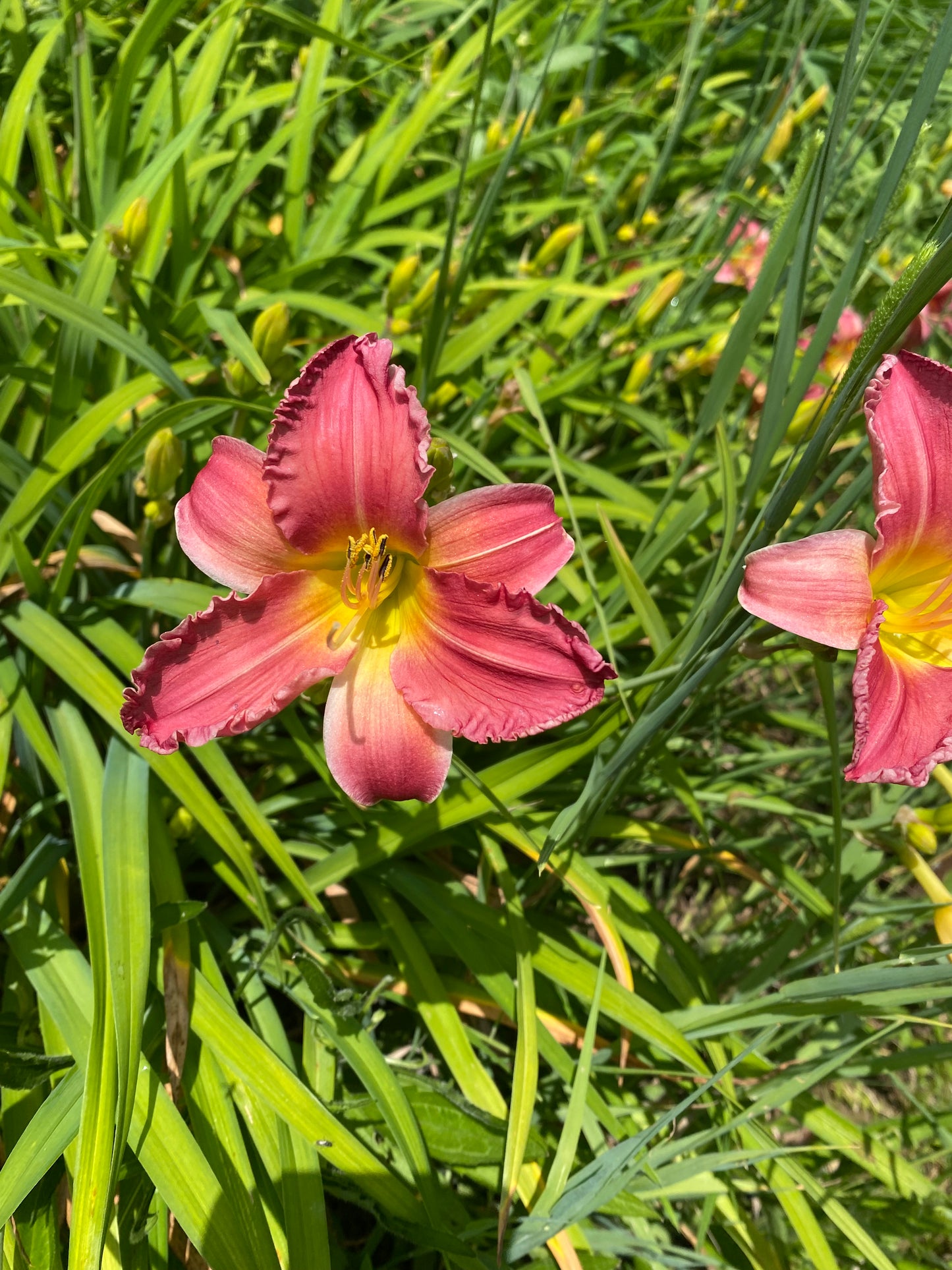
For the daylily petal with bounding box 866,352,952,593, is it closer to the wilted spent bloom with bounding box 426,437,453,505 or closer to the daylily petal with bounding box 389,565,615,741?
the daylily petal with bounding box 389,565,615,741

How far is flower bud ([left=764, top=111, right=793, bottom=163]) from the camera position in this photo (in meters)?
1.68

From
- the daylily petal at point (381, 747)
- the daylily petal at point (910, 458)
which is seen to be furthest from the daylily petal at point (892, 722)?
the daylily petal at point (381, 747)

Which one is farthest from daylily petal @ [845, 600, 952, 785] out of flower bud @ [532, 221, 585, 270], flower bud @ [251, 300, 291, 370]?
flower bud @ [532, 221, 585, 270]

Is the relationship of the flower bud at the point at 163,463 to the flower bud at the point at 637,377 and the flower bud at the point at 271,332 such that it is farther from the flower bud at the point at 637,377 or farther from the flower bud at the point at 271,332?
the flower bud at the point at 637,377

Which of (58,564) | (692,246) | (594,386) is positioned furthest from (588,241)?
(58,564)

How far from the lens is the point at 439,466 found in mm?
967

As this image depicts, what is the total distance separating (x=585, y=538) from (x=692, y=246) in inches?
36.7

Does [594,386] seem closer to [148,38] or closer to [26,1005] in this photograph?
[148,38]

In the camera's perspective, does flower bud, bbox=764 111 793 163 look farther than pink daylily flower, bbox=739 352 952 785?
Yes

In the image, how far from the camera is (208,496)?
923 millimetres

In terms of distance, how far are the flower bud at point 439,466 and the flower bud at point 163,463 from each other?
1.28 feet

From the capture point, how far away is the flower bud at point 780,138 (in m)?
1.68

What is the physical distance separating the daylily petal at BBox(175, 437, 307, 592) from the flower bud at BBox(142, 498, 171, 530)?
31cm

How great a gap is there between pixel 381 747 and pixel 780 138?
1.64 metres
